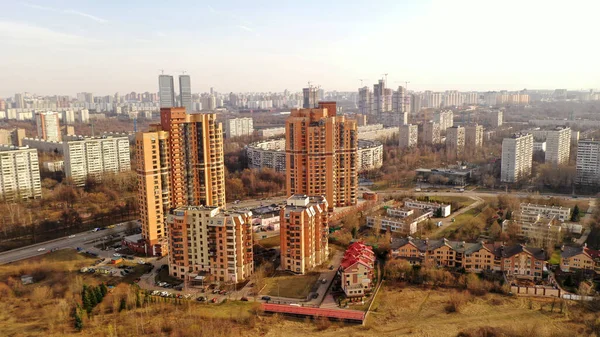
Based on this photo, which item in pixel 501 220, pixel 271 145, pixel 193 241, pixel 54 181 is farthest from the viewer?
pixel 271 145

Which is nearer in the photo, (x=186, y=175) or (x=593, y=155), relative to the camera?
(x=186, y=175)

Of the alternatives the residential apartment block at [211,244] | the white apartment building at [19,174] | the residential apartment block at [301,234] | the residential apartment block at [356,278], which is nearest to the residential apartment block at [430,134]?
the residential apartment block at [301,234]

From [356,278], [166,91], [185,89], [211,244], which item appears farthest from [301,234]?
[185,89]

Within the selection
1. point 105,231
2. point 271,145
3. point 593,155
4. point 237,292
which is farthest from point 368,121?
point 237,292

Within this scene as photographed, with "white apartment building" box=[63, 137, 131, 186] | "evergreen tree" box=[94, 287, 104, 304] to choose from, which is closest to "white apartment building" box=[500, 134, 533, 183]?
"evergreen tree" box=[94, 287, 104, 304]

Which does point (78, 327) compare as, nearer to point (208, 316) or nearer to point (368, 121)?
point (208, 316)

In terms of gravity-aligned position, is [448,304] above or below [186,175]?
below

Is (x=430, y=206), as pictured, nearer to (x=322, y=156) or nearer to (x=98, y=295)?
(x=322, y=156)
